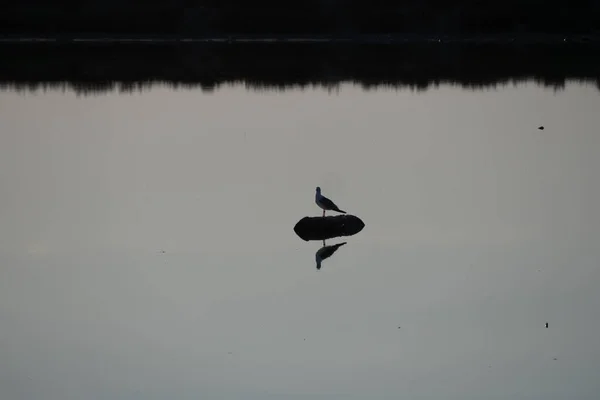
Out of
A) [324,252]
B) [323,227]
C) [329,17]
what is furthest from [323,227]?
[329,17]

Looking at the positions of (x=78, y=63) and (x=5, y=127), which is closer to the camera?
(x=5, y=127)

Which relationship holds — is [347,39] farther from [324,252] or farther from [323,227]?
[324,252]

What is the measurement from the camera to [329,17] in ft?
116

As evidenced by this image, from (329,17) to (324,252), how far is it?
23.9 meters

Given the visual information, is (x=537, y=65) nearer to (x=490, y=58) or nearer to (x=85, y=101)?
(x=490, y=58)

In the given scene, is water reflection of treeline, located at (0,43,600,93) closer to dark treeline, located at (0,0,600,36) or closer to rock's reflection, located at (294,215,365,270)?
dark treeline, located at (0,0,600,36)

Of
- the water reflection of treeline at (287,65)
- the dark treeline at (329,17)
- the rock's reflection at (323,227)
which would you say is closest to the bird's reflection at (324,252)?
the rock's reflection at (323,227)

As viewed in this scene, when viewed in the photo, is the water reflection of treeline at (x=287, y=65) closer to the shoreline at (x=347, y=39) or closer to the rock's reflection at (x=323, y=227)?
the shoreline at (x=347, y=39)

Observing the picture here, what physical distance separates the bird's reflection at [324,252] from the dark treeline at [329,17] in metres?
23.1

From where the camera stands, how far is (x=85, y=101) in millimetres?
23656

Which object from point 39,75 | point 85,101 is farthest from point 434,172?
point 39,75

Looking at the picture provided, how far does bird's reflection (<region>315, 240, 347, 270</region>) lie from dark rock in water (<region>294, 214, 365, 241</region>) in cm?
22

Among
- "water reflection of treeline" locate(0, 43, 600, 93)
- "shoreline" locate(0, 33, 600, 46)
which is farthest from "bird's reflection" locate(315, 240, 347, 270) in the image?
"shoreline" locate(0, 33, 600, 46)

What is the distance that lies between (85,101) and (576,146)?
870 cm
